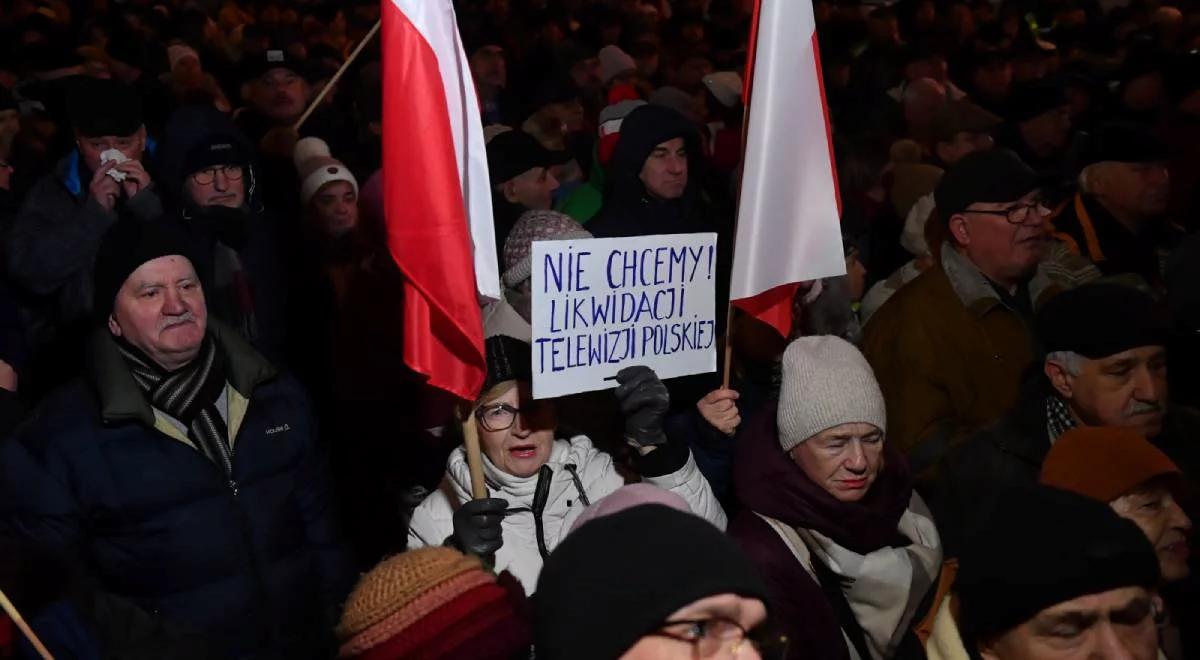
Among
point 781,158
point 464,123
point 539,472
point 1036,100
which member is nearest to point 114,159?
point 464,123

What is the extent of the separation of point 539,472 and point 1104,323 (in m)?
1.85

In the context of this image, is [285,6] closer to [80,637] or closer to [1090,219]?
[1090,219]

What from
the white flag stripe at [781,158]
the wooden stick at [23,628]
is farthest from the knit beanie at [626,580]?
the white flag stripe at [781,158]

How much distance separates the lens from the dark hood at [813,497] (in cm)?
380

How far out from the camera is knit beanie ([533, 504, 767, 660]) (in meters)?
2.32

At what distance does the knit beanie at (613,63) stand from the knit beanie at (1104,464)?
301 inches

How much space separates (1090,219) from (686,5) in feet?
30.8

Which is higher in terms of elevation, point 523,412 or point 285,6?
point 285,6

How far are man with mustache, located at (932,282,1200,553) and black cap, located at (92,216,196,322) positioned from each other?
8.17ft

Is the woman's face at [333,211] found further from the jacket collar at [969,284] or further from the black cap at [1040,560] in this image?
the black cap at [1040,560]

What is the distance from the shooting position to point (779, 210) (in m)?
4.41

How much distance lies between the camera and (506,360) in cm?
423

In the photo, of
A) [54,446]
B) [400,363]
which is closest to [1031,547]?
[54,446]

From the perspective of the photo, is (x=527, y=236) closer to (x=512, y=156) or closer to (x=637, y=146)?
(x=637, y=146)
